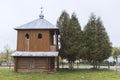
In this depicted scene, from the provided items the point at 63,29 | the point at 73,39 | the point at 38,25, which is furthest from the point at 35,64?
the point at 63,29

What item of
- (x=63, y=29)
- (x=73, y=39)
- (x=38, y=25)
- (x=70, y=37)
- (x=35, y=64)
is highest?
Answer: (x=38, y=25)

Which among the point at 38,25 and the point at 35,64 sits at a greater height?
the point at 38,25

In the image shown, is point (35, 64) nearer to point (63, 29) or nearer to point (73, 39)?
point (73, 39)

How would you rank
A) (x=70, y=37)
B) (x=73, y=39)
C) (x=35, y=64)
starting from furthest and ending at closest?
(x=70, y=37) → (x=73, y=39) → (x=35, y=64)

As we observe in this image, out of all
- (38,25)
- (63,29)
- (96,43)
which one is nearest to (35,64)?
(38,25)

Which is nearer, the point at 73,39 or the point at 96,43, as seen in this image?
the point at 73,39

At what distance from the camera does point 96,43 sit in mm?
41656

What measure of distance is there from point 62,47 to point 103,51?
591 cm

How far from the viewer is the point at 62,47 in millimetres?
40906

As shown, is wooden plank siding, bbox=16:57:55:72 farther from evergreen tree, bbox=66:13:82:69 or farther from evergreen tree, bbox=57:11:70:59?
evergreen tree, bbox=66:13:82:69

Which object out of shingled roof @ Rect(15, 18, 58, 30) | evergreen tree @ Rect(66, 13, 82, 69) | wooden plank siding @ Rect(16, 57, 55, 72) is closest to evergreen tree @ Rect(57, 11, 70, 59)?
evergreen tree @ Rect(66, 13, 82, 69)

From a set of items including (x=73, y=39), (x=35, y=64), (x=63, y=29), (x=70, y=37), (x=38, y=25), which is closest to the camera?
(x=35, y=64)

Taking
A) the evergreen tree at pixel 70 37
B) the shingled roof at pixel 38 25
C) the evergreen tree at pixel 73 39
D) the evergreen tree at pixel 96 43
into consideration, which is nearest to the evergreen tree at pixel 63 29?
the evergreen tree at pixel 70 37

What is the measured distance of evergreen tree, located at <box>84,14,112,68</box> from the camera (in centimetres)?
4141
